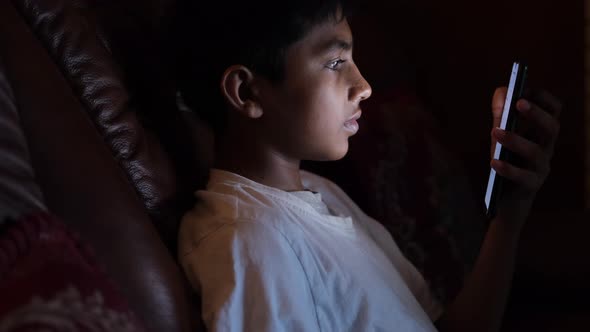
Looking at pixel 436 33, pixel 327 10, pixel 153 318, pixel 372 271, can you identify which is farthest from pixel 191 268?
pixel 436 33

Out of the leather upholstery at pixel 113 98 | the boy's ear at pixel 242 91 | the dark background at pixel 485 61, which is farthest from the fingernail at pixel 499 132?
the dark background at pixel 485 61

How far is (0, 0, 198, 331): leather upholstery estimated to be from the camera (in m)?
0.72

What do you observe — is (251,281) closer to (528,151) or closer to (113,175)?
(113,175)

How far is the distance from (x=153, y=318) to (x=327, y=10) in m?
0.47

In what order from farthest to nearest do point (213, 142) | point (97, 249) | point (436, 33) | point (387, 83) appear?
point (436, 33)
point (387, 83)
point (213, 142)
point (97, 249)

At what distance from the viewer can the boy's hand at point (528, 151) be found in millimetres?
933

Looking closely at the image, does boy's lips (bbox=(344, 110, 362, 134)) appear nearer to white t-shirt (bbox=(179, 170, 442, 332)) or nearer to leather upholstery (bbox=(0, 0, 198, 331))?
white t-shirt (bbox=(179, 170, 442, 332))

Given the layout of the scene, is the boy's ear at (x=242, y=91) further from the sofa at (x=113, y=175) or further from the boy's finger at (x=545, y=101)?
the boy's finger at (x=545, y=101)

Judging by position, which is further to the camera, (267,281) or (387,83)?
(387,83)

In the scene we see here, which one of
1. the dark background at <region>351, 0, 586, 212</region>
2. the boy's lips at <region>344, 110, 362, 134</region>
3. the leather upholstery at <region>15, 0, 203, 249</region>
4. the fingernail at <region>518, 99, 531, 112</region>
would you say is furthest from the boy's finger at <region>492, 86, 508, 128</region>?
the dark background at <region>351, 0, 586, 212</region>

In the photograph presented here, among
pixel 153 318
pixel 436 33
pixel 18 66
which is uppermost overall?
pixel 436 33

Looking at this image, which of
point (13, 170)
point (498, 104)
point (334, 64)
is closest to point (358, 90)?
point (334, 64)

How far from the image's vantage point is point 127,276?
2.39 ft

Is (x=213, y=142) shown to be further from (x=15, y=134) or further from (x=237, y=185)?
(x=15, y=134)
